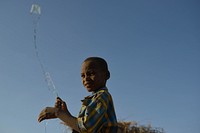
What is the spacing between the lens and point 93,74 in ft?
8.10

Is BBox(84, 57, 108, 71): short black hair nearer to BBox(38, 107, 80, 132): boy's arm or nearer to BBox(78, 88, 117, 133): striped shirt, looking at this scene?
BBox(78, 88, 117, 133): striped shirt

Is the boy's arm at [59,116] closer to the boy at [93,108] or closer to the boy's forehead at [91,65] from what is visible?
the boy at [93,108]

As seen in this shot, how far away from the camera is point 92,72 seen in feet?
8.09

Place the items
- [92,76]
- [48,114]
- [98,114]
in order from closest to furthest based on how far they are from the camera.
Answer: [98,114] < [48,114] < [92,76]

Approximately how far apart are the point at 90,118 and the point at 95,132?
12 centimetres

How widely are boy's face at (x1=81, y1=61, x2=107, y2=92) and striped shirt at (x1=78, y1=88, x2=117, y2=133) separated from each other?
0.08m

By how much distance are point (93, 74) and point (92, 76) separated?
0.7 inches

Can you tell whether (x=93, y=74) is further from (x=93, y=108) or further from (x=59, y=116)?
(x=59, y=116)

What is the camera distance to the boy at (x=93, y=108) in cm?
220

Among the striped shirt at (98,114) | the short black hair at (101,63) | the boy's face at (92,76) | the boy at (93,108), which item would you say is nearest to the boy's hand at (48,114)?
the boy at (93,108)

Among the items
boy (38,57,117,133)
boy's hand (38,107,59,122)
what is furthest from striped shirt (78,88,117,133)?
boy's hand (38,107,59,122)

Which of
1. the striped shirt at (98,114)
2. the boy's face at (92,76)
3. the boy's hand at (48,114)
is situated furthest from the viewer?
the boy's face at (92,76)

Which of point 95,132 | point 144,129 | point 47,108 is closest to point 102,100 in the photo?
point 95,132

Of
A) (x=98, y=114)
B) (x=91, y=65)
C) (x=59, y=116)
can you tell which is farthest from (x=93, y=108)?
(x=91, y=65)
